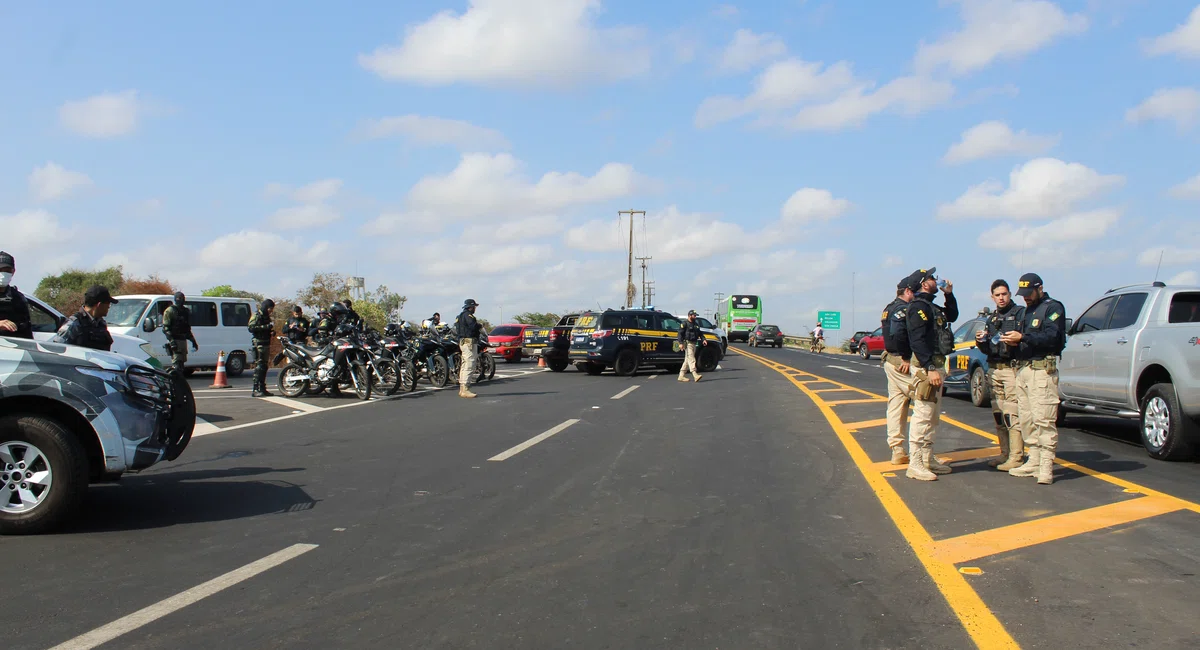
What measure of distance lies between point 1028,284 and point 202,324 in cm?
1875

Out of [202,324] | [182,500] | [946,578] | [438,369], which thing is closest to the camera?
[946,578]

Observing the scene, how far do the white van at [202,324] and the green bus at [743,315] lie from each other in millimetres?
46963

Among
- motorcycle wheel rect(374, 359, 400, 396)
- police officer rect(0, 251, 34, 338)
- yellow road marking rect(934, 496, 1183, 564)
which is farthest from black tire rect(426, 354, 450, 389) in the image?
yellow road marking rect(934, 496, 1183, 564)

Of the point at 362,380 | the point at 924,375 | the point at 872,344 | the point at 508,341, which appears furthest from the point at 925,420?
the point at 872,344

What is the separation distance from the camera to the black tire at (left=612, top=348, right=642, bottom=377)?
2286 cm

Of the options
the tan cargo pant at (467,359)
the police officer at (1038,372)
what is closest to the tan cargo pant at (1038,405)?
the police officer at (1038,372)

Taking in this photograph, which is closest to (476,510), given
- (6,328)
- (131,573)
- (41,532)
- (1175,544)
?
(131,573)

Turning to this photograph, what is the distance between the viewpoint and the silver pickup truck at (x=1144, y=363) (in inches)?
329

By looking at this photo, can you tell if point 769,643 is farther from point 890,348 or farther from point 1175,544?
point 890,348

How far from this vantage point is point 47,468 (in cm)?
551

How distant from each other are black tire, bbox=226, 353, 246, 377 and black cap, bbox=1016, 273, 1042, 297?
62.4 feet

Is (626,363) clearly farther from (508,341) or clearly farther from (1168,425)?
(1168,425)

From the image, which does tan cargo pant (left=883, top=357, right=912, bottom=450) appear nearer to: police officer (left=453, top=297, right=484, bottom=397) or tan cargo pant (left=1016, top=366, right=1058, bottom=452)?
tan cargo pant (left=1016, top=366, right=1058, bottom=452)

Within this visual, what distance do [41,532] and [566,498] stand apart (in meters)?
3.61
